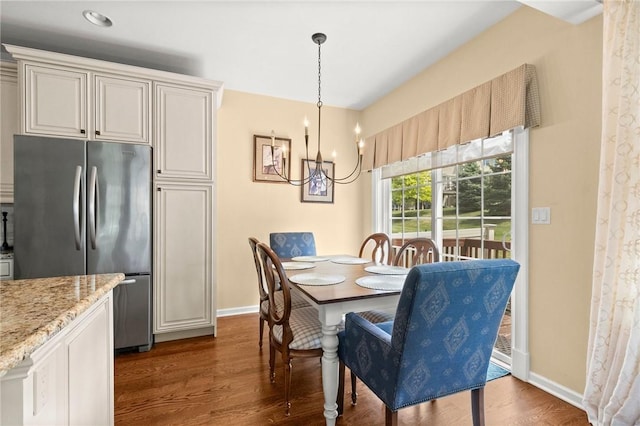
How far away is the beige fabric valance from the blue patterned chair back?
1.33 m

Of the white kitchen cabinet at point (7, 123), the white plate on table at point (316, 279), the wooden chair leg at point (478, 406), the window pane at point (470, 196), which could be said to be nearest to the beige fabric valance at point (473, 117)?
the window pane at point (470, 196)

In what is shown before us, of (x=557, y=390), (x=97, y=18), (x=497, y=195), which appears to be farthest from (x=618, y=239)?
(x=97, y=18)

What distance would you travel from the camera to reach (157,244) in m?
2.68

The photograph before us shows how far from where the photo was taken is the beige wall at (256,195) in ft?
11.4

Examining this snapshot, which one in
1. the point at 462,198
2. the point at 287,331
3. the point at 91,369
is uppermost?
the point at 462,198

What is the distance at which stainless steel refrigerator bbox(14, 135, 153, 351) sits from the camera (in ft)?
7.24

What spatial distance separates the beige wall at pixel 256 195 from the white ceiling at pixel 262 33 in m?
0.52

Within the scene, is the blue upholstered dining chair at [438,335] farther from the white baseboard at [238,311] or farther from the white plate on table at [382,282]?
the white baseboard at [238,311]

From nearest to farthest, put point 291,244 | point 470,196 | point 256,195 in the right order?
point 470,196
point 291,244
point 256,195

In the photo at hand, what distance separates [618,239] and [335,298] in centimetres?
145

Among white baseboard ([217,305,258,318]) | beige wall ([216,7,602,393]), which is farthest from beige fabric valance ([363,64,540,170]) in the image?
white baseboard ([217,305,258,318])

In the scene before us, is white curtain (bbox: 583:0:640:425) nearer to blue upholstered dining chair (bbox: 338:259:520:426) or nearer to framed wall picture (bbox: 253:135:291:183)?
blue upholstered dining chair (bbox: 338:259:520:426)

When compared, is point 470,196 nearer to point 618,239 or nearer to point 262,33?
point 618,239

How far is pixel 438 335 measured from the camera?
3.99 ft
